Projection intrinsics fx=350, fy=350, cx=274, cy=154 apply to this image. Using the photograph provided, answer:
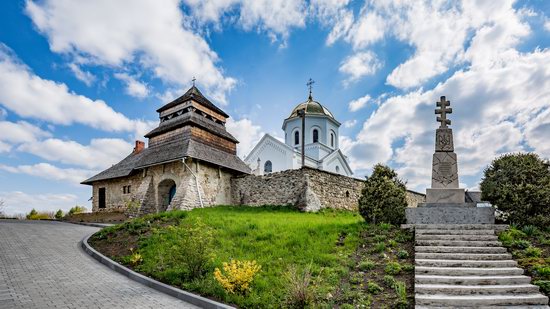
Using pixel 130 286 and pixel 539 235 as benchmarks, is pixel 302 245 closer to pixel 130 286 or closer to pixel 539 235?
pixel 130 286

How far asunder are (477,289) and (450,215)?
3842 mm

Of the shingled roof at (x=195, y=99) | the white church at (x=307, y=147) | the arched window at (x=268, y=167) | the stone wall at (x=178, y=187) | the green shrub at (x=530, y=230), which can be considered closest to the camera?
the green shrub at (x=530, y=230)

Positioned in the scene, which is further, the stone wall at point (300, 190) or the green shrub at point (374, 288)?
the stone wall at point (300, 190)

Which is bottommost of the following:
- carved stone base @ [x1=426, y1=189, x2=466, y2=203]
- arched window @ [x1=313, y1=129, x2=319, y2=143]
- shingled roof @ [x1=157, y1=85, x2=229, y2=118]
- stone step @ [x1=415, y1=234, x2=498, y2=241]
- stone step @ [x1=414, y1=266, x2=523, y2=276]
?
stone step @ [x1=414, y1=266, x2=523, y2=276]

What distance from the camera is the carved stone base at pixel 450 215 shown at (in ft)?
32.3

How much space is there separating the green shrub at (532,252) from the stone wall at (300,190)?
38.9ft

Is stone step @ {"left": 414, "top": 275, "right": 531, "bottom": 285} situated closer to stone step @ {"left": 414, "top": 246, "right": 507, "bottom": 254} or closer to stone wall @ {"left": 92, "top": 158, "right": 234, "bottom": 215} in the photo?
stone step @ {"left": 414, "top": 246, "right": 507, "bottom": 254}

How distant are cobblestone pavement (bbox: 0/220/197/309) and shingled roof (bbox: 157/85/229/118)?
50.1 ft

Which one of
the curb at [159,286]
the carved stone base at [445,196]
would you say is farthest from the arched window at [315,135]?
the curb at [159,286]

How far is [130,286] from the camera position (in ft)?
25.2

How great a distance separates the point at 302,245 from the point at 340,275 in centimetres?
193

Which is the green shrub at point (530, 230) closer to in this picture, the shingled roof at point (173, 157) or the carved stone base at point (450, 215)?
the carved stone base at point (450, 215)

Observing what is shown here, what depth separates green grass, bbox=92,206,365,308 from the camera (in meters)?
6.69

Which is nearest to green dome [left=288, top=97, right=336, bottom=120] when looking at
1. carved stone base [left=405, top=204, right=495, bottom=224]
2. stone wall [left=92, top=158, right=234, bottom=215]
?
stone wall [left=92, top=158, right=234, bottom=215]
